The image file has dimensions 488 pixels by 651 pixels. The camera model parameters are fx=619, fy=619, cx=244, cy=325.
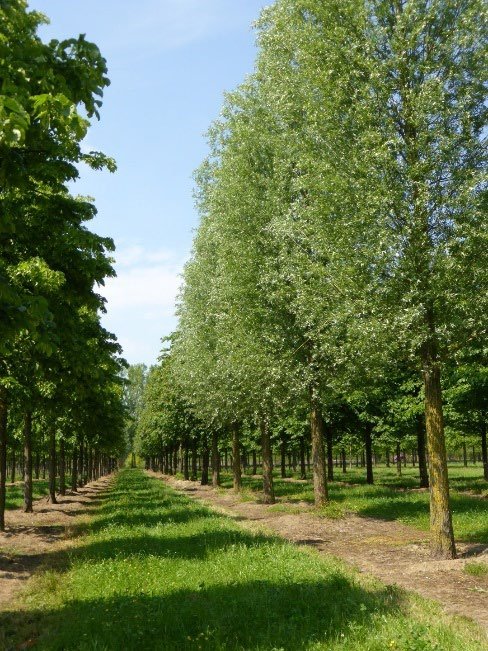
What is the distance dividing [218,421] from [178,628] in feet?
88.9

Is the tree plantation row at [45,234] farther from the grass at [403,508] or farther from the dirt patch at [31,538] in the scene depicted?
the grass at [403,508]

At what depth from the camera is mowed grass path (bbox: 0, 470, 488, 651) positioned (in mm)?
7453

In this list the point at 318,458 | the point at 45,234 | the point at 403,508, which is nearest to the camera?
the point at 45,234

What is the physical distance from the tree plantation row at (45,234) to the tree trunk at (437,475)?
7306 millimetres

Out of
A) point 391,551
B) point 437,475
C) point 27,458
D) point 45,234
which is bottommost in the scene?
point 391,551

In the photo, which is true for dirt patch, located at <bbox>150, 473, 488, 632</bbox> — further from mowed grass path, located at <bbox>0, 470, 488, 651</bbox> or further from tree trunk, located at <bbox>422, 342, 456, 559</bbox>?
mowed grass path, located at <bbox>0, 470, 488, 651</bbox>

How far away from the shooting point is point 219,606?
30.1 ft

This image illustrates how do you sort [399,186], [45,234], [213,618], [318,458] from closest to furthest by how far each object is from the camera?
[213,618] → [45,234] → [399,186] → [318,458]

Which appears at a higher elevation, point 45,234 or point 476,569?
point 45,234

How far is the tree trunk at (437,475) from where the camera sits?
1345cm

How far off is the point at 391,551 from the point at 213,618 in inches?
307

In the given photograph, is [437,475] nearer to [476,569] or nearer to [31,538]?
[476,569]

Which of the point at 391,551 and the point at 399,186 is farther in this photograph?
the point at 391,551

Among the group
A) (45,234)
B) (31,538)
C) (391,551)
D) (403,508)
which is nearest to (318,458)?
(403,508)
